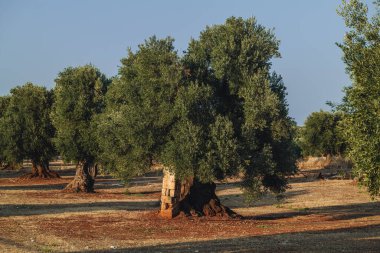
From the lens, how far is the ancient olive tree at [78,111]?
60562mm

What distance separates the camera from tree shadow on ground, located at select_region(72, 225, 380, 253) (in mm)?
23812

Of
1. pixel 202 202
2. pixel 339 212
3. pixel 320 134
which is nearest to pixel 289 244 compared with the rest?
pixel 202 202

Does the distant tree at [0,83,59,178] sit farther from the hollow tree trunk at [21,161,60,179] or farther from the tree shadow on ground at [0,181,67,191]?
the tree shadow on ground at [0,181,67,191]

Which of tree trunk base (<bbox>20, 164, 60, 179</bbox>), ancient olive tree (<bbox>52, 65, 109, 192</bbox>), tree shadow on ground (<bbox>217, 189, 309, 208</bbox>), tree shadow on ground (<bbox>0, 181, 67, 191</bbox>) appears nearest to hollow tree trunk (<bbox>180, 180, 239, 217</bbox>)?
tree shadow on ground (<bbox>217, 189, 309, 208</bbox>)

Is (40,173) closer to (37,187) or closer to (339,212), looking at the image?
(37,187)

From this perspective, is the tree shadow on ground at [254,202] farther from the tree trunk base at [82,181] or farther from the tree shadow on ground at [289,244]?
the tree shadow on ground at [289,244]

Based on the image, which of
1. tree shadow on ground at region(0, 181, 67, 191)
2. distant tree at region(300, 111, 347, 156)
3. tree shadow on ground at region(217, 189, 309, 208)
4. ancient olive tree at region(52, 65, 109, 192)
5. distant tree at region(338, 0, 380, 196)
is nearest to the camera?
distant tree at region(338, 0, 380, 196)

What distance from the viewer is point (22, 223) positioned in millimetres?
34438

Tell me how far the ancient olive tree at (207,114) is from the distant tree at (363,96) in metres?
11.6

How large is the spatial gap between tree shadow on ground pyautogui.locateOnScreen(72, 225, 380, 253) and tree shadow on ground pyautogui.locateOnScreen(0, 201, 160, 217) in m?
18.9

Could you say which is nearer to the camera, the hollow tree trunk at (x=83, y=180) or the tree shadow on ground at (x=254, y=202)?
the tree shadow on ground at (x=254, y=202)

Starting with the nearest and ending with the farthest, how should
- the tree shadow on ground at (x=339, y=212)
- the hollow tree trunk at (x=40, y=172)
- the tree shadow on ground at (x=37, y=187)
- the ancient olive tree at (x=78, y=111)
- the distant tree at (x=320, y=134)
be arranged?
the tree shadow on ground at (x=339, y=212) → the ancient olive tree at (x=78, y=111) → the tree shadow on ground at (x=37, y=187) → the hollow tree trunk at (x=40, y=172) → the distant tree at (x=320, y=134)

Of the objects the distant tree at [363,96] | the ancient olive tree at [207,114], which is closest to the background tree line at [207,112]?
the ancient olive tree at [207,114]

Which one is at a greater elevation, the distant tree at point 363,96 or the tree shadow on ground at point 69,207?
the distant tree at point 363,96
